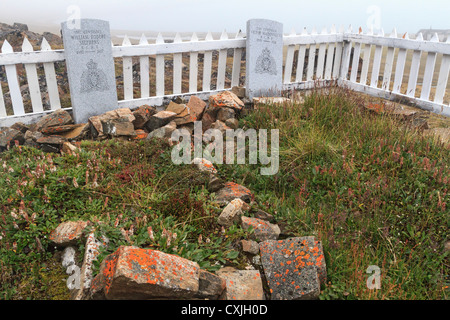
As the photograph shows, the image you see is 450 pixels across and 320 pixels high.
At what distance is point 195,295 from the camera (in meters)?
2.55

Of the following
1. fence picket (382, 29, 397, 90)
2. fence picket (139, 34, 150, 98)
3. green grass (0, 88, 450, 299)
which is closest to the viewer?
green grass (0, 88, 450, 299)

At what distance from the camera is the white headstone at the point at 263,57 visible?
285 inches

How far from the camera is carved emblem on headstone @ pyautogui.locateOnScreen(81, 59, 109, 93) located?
6.27m

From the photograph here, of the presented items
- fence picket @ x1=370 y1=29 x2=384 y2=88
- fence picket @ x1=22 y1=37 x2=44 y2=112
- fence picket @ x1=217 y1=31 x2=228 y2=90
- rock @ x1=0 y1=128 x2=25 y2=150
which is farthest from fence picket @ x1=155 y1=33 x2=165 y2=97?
fence picket @ x1=370 y1=29 x2=384 y2=88

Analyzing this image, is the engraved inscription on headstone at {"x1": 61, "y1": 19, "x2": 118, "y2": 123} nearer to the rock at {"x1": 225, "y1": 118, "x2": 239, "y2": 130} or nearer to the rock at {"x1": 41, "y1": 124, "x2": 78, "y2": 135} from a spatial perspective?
the rock at {"x1": 41, "y1": 124, "x2": 78, "y2": 135}

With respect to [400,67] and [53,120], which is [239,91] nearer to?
[53,120]

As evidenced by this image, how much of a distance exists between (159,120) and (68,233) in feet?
10.6

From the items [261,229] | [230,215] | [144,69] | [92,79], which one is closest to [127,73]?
[144,69]

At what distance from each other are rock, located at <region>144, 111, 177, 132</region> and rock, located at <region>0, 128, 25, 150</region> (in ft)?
6.28

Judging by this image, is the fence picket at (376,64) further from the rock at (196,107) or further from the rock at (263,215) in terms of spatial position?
the rock at (263,215)

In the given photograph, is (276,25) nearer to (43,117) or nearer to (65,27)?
(65,27)

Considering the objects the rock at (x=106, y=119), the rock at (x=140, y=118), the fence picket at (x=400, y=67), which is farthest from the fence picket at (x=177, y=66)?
the fence picket at (x=400, y=67)

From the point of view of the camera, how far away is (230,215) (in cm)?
337

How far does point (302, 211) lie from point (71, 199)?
2.23 meters
